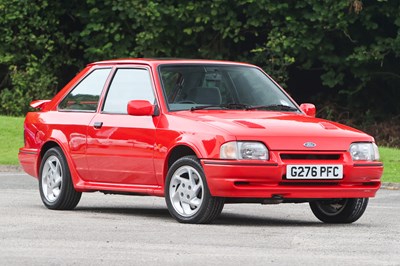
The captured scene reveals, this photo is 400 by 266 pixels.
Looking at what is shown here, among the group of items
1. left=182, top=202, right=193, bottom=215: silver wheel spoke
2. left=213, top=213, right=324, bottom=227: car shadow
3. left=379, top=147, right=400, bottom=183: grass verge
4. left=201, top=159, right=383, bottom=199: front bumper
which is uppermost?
left=201, top=159, right=383, bottom=199: front bumper

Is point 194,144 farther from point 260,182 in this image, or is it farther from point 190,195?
point 260,182

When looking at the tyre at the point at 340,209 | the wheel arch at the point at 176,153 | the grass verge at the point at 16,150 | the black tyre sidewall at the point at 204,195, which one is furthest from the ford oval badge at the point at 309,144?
the grass verge at the point at 16,150

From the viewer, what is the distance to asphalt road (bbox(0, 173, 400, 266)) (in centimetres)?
993

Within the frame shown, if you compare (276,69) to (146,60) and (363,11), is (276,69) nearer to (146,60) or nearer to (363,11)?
(363,11)

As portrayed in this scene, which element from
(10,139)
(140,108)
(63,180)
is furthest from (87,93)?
(10,139)

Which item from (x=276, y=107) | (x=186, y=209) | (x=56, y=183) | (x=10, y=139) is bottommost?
(x=10, y=139)

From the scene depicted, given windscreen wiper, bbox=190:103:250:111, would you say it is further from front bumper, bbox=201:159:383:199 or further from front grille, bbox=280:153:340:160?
front grille, bbox=280:153:340:160

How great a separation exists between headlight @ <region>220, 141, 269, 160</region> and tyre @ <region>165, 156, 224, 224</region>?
33 cm

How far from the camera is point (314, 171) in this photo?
41.3 ft

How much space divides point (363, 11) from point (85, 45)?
7.71m

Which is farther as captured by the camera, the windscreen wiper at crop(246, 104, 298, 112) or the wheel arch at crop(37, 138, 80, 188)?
the wheel arch at crop(37, 138, 80, 188)

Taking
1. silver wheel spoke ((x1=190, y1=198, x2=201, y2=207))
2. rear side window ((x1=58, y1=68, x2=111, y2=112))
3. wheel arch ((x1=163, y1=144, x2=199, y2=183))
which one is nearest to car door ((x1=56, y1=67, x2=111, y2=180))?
rear side window ((x1=58, y1=68, x2=111, y2=112))

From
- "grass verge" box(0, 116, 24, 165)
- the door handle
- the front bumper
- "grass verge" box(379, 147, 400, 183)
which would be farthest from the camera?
"grass verge" box(0, 116, 24, 165)

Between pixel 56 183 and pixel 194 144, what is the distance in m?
2.55
